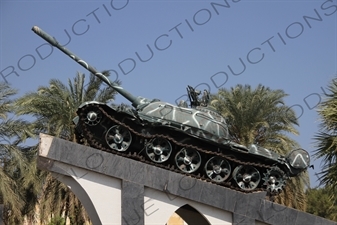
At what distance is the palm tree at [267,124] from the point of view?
2584cm

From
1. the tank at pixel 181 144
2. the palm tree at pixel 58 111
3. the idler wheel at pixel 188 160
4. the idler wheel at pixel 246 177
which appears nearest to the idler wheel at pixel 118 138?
the tank at pixel 181 144

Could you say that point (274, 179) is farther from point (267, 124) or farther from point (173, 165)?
point (267, 124)

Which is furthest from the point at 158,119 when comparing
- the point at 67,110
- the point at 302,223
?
the point at 67,110

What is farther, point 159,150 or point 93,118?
point 159,150

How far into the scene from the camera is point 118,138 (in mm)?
16547

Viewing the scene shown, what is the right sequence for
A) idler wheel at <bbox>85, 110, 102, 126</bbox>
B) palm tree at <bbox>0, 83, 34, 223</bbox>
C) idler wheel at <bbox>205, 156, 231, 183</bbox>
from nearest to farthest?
idler wheel at <bbox>85, 110, 102, 126</bbox>
idler wheel at <bbox>205, 156, 231, 183</bbox>
palm tree at <bbox>0, 83, 34, 223</bbox>

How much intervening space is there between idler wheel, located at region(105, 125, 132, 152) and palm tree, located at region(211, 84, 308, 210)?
9988 millimetres

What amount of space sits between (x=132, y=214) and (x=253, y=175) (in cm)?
404

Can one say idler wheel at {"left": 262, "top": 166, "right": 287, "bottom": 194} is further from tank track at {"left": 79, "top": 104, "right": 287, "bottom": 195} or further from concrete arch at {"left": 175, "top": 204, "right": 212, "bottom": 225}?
concrete arch at {"left": 175, "top": 204, "right": 212, "bottom": 225}

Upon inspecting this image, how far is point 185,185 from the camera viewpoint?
1611 centimetres

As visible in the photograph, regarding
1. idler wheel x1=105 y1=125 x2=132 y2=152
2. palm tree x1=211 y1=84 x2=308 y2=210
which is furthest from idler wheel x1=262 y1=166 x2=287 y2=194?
palm tree x1=211 y1=84 x2=308 y2=210

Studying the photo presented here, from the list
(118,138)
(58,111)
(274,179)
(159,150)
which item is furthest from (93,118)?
(58,111)

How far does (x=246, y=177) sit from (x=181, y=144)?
7.26ft

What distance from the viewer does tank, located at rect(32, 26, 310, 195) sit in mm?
16438
